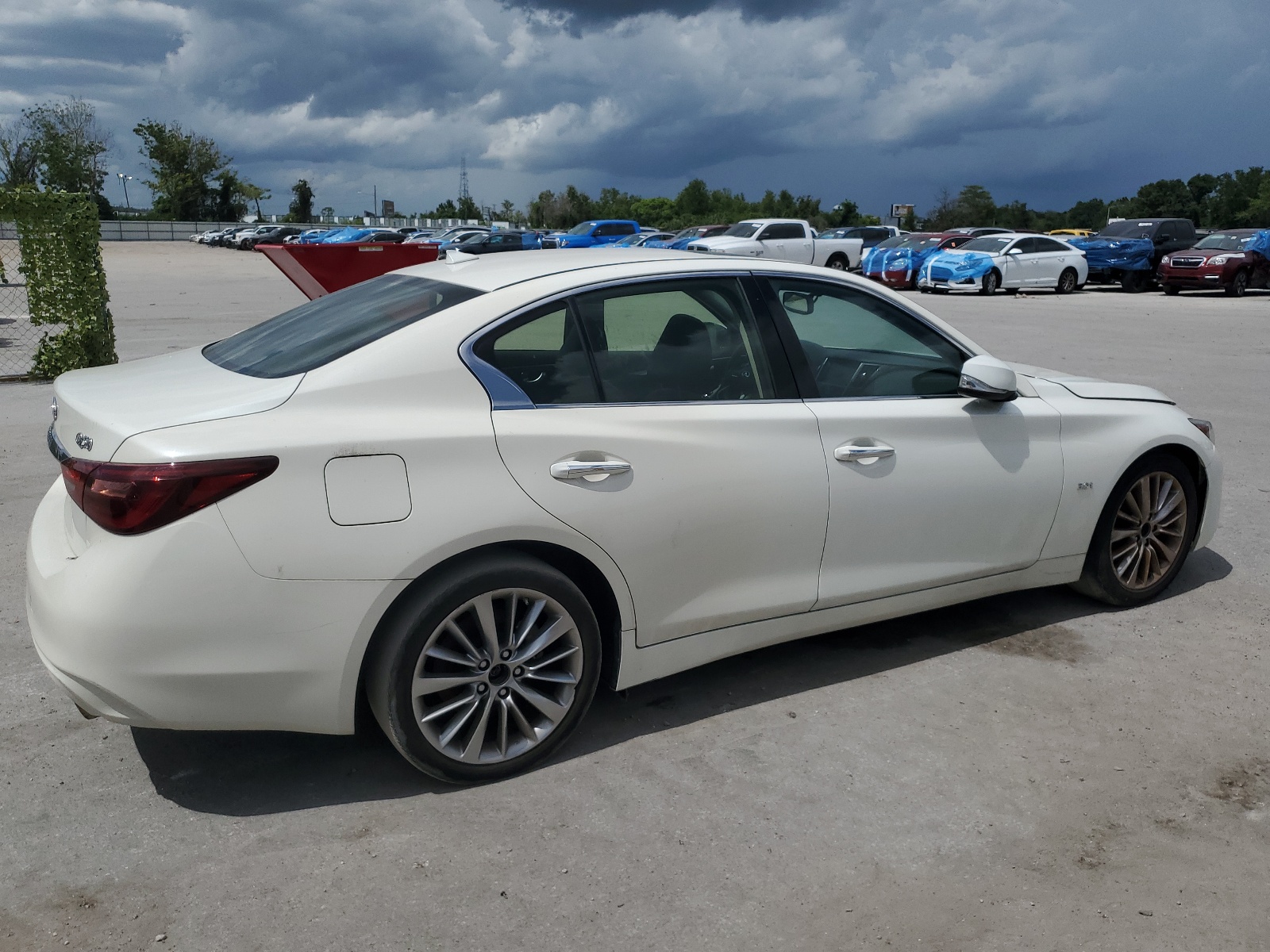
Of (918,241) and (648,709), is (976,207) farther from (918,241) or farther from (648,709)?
(648,709)

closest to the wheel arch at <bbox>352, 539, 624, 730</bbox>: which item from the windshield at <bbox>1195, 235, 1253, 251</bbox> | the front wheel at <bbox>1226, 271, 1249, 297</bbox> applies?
the front wheel at <bbox>1226, 271, 1249, 297</bbox>

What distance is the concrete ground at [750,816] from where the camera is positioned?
2.71m

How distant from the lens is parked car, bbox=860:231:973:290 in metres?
28.3

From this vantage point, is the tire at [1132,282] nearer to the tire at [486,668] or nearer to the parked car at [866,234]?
the parked car at [866,234]

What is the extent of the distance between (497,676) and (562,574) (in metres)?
0.37

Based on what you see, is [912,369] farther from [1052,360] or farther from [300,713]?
[1052,360]

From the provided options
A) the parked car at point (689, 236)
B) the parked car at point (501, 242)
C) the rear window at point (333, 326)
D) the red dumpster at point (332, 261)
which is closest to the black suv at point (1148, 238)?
the parked car at point (689, 236)

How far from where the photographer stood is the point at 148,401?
3180 mm

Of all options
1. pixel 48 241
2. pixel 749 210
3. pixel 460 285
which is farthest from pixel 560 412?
pixel 749 210

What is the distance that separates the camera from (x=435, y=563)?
3.09 m

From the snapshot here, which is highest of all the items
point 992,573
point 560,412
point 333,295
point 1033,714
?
point 333,295

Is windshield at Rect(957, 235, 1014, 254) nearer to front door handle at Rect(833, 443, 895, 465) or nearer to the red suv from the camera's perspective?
the red suv

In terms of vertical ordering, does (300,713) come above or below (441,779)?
above

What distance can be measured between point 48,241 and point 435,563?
367 inches
